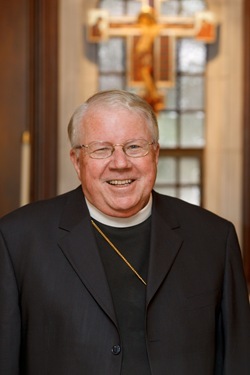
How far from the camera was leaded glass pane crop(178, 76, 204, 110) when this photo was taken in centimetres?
1002

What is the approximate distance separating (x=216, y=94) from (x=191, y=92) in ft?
1.17

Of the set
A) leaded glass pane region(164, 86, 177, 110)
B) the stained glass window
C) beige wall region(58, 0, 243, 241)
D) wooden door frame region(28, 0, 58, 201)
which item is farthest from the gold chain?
leaded glass pane region(164, 86, 177, 110)

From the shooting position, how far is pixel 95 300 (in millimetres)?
2686

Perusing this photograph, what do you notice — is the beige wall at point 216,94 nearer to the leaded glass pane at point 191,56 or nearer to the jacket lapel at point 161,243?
the leaded glass pane at point 191,56

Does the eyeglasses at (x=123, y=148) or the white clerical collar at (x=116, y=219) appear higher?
the eyeglasses at (x=123, y=148)

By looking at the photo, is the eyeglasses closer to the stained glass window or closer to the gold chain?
the gold chain

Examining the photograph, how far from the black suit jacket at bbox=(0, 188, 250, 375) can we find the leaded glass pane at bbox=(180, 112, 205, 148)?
7153 millimetres

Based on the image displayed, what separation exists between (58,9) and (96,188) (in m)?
6.22

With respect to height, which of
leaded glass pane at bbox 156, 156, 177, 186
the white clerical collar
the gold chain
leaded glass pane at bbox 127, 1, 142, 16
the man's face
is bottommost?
leaded glass pane at bbox 156, 156, 177, 186

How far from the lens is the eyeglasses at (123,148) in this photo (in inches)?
107

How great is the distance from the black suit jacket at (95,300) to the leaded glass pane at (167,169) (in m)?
7.14

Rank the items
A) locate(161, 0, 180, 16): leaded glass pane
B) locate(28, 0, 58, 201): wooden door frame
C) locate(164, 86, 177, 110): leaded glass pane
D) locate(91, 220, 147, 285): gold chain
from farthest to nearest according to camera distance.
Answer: locate(164, 86, 177, 110): leaded glass pane, locate(161, 0, 180, 16): leaded glass pane, locate(28, 0, 58, 201): wooden door frame, locate(91, 220, 147, 285): gold chain

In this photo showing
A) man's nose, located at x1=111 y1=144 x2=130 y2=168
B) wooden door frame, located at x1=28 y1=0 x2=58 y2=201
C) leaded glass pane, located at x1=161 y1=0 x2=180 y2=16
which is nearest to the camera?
man's nose, located at x1=111 y1=144 x2=130 y2=168

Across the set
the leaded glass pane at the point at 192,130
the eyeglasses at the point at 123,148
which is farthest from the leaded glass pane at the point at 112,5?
the eyeglasses at the point at 123,148
